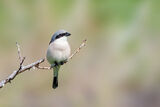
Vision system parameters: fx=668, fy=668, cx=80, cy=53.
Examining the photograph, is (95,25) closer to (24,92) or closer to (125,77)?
(125,77)

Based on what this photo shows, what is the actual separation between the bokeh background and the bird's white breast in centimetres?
1115

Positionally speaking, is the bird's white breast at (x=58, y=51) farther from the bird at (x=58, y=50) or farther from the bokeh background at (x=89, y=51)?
the bokeh background at (x=89, y=51)

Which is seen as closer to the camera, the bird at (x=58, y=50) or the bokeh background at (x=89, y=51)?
the bird at (x=58, y=50)

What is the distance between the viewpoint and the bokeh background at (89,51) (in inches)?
748

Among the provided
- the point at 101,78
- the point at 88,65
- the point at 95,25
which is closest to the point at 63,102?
the point at 88,65

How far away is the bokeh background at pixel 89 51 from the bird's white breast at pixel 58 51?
11.2m

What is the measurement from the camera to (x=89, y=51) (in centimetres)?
2164

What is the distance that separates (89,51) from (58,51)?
51.7 ft

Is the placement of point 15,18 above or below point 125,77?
above

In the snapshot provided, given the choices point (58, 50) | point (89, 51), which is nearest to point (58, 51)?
point (58, 50)

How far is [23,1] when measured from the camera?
27.8m

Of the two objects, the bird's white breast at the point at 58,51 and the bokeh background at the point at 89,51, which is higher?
the bokeh background at the point at 89,51

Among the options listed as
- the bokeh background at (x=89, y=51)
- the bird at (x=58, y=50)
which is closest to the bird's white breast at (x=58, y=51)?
the bird at (x=58, y=50)

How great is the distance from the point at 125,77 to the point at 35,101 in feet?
17.7
